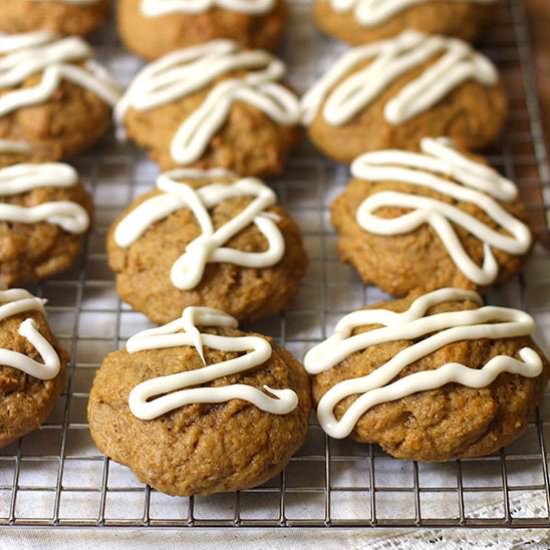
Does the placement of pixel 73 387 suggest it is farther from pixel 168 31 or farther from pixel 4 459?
pixel 168 31

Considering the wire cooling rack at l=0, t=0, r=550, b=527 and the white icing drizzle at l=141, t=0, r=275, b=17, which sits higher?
the white icing drizzle at l=141, t=0, r=275, b=17

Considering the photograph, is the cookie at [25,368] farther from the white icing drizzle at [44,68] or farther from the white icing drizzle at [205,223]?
the white icing drizzle at [44,68]

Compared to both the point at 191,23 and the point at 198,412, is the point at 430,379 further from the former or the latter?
the point at 191,23

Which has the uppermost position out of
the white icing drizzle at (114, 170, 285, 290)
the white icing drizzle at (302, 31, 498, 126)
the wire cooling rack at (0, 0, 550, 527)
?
the white icing drizzle at (302, 31, 498, 126)

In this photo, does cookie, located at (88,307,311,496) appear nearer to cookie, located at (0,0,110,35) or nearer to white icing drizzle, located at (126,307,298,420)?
white icing drizzle, located at (126,307,298,420)

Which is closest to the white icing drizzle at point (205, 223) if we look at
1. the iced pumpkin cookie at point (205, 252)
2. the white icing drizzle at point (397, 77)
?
the iced pumpkin cookie at point (205, 252)

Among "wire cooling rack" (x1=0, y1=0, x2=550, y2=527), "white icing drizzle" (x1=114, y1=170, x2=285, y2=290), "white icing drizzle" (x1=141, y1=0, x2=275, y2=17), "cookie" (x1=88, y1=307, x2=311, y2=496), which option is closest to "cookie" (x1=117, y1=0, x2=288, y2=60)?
"white icing drizzle" (x1=141, y1=0, x2=275, y2=17)

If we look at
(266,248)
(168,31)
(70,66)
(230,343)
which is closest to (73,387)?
(230,343)
